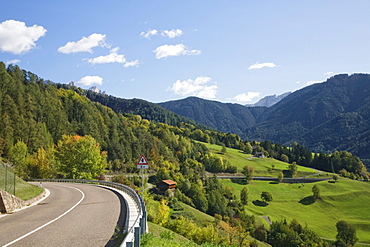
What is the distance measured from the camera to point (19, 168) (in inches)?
2603

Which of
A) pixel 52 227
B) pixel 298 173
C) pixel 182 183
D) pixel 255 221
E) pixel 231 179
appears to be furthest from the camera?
pixel 298 173

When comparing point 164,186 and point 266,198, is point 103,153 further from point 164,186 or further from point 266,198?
point 266,198

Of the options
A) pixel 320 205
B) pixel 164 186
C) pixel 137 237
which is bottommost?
pixel 320 205

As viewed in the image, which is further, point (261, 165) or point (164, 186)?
point (261, 165)

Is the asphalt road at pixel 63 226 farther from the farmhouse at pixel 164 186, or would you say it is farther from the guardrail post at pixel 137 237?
the farmhouse at pixel 164 186

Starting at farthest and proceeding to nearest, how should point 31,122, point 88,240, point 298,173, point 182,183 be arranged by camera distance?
1. point 298,173
2. point 182,183
3. point 31,122
4. point 88,240

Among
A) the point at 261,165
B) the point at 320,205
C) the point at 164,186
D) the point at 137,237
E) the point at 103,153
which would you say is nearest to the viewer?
the point at 137,237

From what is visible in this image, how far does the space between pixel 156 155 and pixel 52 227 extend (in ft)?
441

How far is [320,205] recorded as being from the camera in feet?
368

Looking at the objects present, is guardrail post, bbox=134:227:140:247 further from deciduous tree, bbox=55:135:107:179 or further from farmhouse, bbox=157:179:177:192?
farmhouse, bbox=157:179:177:192

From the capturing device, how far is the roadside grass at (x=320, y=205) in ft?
302

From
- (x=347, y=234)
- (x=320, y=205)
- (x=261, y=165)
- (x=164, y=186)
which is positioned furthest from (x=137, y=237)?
(x=261, y=165)

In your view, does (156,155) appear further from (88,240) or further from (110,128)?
(88,240)

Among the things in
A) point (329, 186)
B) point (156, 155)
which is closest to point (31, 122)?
point (156, 155)
